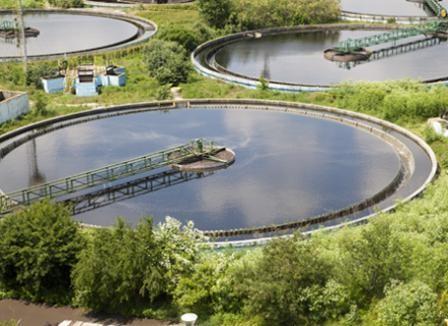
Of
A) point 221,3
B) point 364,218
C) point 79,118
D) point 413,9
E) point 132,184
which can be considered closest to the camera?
point 364,218

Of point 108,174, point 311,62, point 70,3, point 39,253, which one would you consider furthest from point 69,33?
point 39,253

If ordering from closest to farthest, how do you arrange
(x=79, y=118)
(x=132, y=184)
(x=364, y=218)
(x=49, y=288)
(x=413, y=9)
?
(x=49, y=288) < (x=364, y=218) < (x=132, y=184) < (x=79, y=118) < (x=413, y=9)

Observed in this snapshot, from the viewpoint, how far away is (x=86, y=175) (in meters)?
32.7

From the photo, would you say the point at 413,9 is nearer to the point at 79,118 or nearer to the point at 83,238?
the point at 79,118

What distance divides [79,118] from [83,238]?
62.6 ft

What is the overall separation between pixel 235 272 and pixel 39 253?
20.4ft

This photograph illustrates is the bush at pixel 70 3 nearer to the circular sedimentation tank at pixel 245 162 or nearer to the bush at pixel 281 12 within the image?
the bush at pixel 281 12

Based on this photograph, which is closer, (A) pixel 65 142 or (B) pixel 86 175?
(B) pixel 86 175

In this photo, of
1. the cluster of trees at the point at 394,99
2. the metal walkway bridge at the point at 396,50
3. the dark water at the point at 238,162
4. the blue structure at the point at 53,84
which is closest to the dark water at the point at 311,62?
the metal walkway bridge at the point at 396,50

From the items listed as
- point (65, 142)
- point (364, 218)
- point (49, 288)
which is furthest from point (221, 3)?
point (49, 288)

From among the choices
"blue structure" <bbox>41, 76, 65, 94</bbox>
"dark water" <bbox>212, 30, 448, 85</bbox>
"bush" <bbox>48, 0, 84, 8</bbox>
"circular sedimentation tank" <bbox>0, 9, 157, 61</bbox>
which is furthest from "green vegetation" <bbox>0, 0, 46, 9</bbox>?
"blue structure" <bbox>41, 76, 65, 94</bbox>

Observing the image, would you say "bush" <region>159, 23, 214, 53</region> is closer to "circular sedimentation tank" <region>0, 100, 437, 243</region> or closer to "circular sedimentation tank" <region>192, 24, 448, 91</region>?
"circular sedimentation tank" <region>192, 24, 448, 91</region>

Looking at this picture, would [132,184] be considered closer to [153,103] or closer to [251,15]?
[153,103]

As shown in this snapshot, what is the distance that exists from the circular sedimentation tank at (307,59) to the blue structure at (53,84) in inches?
373
